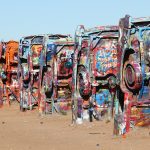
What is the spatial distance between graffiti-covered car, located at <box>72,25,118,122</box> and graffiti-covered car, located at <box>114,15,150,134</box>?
2205 mm

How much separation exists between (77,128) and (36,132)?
4.48ft

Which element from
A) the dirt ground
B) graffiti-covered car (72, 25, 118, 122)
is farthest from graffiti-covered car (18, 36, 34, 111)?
graffiti-covered car (72, 25, 118, 122)

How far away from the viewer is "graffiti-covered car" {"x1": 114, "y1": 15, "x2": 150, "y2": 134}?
13648 mm

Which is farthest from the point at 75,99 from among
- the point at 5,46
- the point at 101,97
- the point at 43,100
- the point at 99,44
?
the point at 5,46

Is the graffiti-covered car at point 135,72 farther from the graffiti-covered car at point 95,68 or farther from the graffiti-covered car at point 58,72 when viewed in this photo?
the graffiti-covered car at point 58,72

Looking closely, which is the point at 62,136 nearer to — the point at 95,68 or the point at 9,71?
the point at 95,68

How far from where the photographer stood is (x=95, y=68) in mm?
16812

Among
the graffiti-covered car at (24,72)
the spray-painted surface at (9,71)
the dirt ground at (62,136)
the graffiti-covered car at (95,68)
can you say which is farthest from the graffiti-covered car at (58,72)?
the spray-painted surface at (9,71)

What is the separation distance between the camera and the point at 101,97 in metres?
17.0

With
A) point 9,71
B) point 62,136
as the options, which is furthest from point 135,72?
point 9,71

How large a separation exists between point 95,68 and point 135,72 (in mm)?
3250

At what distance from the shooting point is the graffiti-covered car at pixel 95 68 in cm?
1658

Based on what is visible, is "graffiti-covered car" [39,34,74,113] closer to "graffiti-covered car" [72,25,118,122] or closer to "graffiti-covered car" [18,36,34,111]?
"graffiti-covered car" [18,36,34,111]

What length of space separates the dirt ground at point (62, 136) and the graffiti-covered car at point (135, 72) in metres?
0.34
